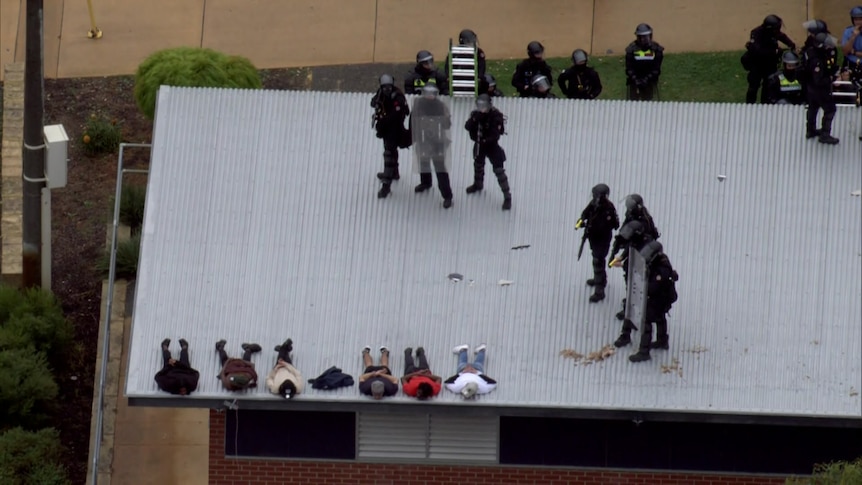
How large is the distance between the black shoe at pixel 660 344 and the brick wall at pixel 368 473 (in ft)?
5.96

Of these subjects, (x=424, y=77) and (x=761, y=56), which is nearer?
(x=424, y=77)

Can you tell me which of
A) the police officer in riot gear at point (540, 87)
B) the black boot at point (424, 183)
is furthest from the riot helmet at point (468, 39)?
the black boot at point (424, 183)

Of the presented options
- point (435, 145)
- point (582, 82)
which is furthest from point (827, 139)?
point (435, 145)

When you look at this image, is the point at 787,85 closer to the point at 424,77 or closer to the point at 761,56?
the point at 761,56

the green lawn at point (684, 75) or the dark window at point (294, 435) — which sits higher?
the green lawn at point (684, 75)

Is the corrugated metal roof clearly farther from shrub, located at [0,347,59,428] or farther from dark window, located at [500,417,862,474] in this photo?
shrub, located at [0,347,59,428]

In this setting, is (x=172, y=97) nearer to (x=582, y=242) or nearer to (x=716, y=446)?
(x=582, y=242)

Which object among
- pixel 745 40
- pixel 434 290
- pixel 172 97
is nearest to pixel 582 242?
pixel 434 290

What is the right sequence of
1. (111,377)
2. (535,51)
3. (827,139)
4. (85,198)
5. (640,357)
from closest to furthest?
1. (640,357)
2. (827,139)
3. (535,51)
4. (111,377)
5. (85,198)

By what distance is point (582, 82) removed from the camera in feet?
81.3

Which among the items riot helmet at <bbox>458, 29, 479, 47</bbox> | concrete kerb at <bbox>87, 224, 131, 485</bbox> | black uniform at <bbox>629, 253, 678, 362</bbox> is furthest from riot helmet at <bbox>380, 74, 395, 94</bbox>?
concrete kerb at <bbox>87, 224, 131, 485</bbox>

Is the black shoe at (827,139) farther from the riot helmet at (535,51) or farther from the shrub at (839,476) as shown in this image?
the shrub at (839,476)

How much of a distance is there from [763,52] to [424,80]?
464cm

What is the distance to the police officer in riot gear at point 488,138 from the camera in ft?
71.8
